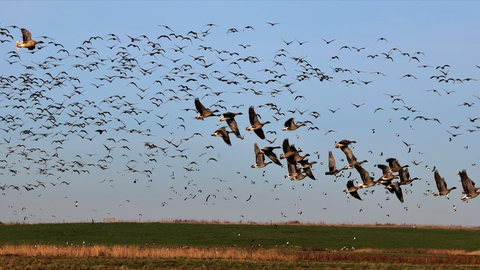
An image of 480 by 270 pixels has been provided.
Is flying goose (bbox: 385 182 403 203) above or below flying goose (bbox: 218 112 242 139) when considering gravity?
below

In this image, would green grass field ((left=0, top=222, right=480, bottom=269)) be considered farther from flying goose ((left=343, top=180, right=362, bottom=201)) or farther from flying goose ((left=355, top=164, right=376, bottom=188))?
flying goose ((left=355, top=164, right=376, bottom=188))

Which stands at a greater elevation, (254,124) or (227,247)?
(254,124)

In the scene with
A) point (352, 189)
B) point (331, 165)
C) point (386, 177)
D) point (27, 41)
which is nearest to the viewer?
point (27, 41)

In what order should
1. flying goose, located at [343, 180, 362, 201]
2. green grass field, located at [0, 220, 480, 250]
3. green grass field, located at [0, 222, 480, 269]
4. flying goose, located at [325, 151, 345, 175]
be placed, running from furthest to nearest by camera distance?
green grass field, located at [0, 220, 480, 250] → green grass field, located at [0, 222, 480, 269] → flying goose, located at [325, 151, 345, 175] → flying goose, located at [343, 180, 362, 201]

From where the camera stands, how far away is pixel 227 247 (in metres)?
57.3

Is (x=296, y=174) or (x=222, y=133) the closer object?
(x=222, y=133)

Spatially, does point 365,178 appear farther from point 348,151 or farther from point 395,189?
point 348,151

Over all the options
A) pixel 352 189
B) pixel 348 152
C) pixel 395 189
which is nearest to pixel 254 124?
pixel 348 152

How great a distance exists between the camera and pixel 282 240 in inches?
2657

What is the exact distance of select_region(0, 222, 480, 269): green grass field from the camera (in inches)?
1542

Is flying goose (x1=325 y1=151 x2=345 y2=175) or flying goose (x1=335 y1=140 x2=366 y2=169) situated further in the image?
flying goose (x1=325 y1=151 x2=345 y2=175)

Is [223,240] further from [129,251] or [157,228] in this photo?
[129,251]

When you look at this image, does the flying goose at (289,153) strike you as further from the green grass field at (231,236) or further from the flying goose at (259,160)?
the green grass field at (231,236)

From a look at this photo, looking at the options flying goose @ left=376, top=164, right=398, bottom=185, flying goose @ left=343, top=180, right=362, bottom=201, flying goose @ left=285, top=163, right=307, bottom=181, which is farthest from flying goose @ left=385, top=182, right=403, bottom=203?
flying goose @ left=285, top=163, right=307, bottom=181
